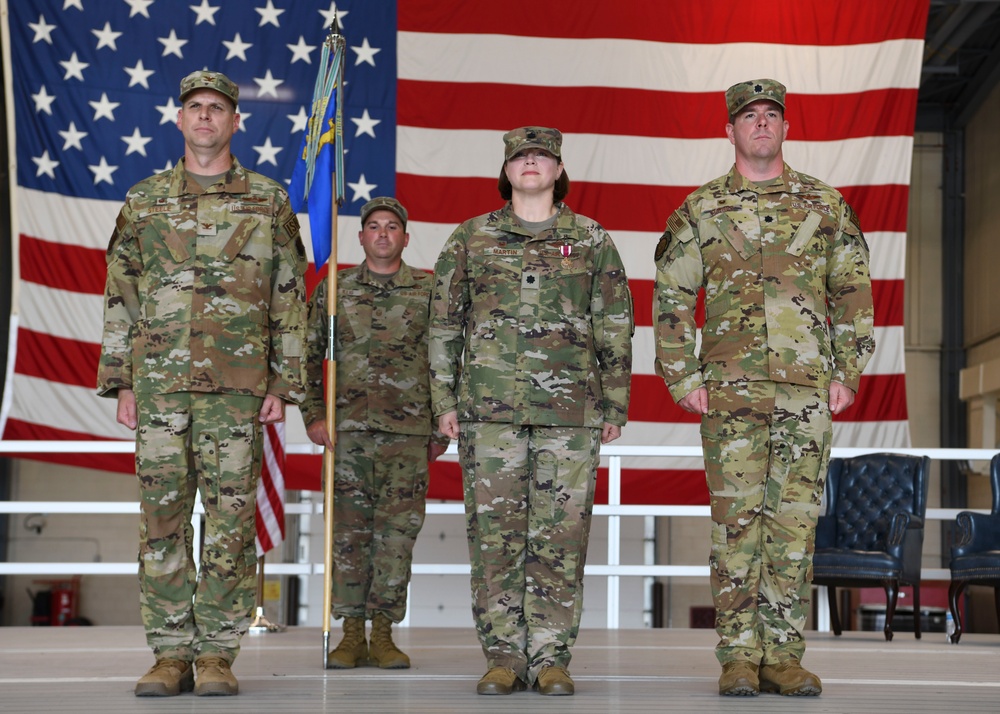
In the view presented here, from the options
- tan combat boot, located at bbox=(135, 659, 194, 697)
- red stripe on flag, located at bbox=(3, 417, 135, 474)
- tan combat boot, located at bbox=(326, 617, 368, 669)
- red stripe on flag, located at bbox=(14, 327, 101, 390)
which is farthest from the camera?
red stripe on flag, located at bbox=(14, 327, 101, 390)

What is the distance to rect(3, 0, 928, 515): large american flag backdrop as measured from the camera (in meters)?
8.31

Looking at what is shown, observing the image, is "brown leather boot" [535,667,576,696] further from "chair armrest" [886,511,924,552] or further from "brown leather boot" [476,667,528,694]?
"chair armrest" [886,511,924,552]

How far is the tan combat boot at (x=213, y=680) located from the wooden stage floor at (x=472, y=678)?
0.05m

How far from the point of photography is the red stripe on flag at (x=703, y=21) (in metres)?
8.66

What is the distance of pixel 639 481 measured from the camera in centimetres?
830

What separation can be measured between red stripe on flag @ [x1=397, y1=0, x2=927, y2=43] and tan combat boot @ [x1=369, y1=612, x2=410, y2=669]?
17.1 feet

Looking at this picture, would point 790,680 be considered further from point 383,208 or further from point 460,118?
point 460,118

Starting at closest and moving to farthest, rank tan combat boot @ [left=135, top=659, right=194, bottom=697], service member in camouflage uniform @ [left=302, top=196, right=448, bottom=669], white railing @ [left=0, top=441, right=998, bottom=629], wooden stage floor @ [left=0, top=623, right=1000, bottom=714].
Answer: wooden stage floor @ [left=0, top=623, right=1000, bottom=714], tan combat boot @ [left=135, top=659, right=194, bottom=697], service member in camouflage uniform @ [left=302, top=196, right=448, bottom=669], white railing @ [left=0, top=441, right=998, bottom=629]

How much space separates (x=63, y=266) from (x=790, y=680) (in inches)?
249

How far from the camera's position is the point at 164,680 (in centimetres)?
343

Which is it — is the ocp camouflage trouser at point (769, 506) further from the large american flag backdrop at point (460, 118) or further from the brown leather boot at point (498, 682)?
the large american flag backdrop at point (460, 118)

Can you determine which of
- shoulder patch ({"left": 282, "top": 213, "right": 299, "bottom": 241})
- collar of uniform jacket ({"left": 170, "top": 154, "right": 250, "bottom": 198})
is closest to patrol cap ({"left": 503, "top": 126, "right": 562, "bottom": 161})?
shoulder patch ({"left": 282, "top": 213, "right": 299, "bottom": 241})

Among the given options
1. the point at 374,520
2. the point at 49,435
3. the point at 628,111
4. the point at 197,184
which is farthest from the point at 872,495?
the point at 49,435

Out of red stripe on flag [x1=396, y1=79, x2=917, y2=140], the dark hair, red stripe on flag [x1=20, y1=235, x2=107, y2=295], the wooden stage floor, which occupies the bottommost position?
the wooden stage floor
